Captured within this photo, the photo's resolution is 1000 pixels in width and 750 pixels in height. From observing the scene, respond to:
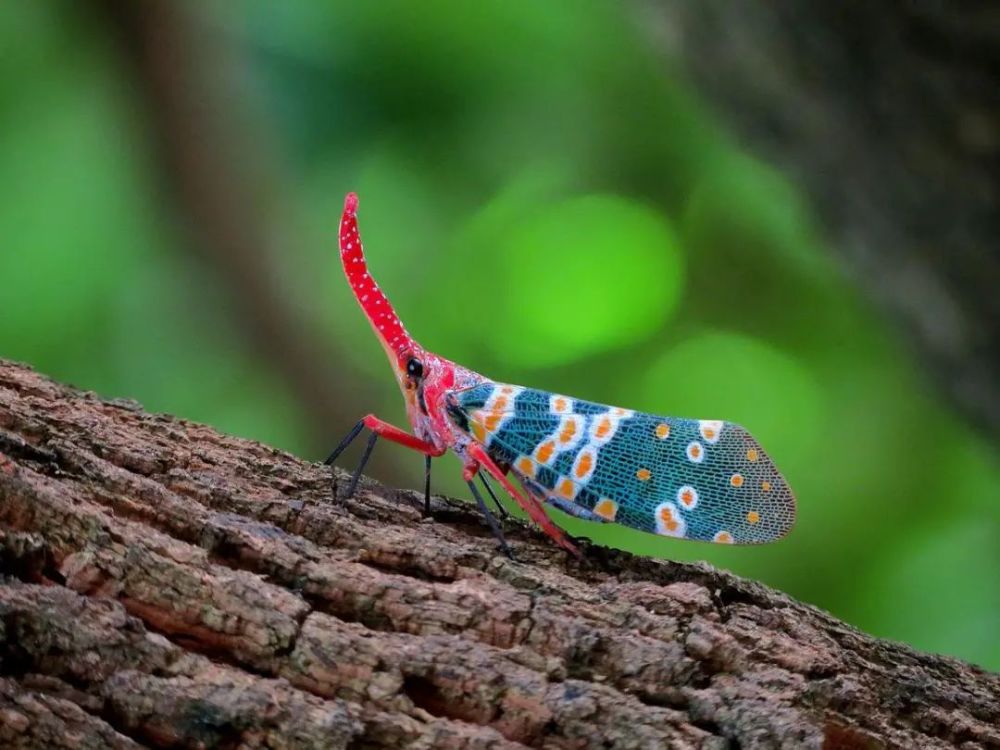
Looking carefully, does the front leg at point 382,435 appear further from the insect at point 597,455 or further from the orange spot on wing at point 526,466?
the orange spot on wing at point 526,466

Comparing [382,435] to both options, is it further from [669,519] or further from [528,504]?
[669,519]

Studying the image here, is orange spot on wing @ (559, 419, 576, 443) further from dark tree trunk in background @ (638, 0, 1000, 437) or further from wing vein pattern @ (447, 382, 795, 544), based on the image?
dark tree trunk in background @ (638, 0, 1000, 437)

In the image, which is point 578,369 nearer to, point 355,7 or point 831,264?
point 831,264

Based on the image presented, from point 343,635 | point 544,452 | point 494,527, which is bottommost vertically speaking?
point 343,635

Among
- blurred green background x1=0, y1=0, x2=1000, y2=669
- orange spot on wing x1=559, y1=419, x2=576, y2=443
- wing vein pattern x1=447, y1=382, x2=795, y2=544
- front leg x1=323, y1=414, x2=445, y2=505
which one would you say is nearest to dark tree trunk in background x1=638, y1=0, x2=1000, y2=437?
blurred green background x1=0, y1=0, x2=1000, y2=669

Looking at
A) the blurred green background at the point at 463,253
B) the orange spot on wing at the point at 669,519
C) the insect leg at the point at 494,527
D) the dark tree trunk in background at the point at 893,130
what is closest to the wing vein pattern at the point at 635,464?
the orange spot on wing at the point at 669,519

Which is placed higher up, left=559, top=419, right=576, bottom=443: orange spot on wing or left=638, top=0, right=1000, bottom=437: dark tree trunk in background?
left=638, top=0, right=1000, bottom=437: dark tree trunk in background

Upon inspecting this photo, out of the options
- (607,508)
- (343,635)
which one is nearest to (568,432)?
(607,508)
